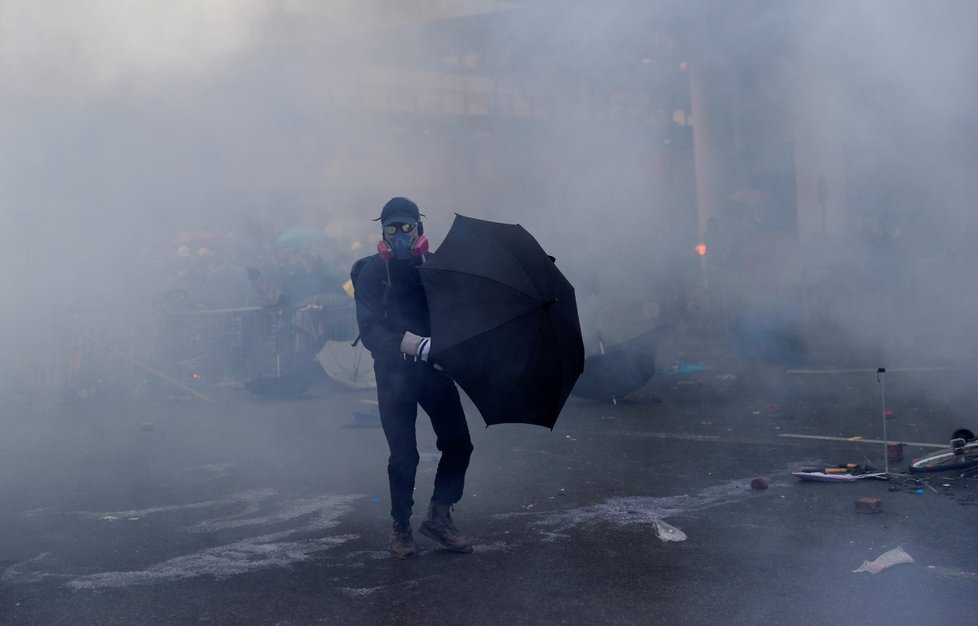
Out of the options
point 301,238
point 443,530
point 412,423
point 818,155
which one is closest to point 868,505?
point 443,530

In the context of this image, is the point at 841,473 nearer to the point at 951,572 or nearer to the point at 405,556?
the point at 951,572

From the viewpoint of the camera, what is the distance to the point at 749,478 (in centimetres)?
451

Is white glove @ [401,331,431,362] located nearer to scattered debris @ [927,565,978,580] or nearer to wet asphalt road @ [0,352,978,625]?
wet asphalt road @ [0,352,978,625]

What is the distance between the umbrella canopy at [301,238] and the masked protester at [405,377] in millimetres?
7466

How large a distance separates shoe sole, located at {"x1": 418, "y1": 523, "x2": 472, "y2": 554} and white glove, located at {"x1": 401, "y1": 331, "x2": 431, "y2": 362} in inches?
26.6

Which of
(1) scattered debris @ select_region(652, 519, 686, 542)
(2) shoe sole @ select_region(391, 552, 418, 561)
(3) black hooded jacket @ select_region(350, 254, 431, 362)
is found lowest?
(2) shoe sole @ select_region(391, 552, 418, 561)

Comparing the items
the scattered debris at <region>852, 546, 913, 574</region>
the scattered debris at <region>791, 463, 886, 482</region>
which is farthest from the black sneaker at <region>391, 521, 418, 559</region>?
the scattered debris at <region>791, 463, 886, 482</region>

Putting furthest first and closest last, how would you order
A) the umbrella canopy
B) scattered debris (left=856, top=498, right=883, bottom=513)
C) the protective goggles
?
the umbrella canopy
scattered debris (left=856, top=498, right=883, bottom=513)
the protective goggles

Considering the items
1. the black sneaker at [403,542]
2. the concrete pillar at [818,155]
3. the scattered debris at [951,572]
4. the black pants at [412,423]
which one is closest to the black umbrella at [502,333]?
the black pants at [412,423]

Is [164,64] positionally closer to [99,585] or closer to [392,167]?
[99,585]

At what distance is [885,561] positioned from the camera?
3.14 metres

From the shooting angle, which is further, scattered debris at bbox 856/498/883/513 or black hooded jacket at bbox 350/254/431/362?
scattered debris at bbox 856/498/883/513

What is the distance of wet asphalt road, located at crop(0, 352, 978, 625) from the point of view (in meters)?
2.95

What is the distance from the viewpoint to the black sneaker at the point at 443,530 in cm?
351
